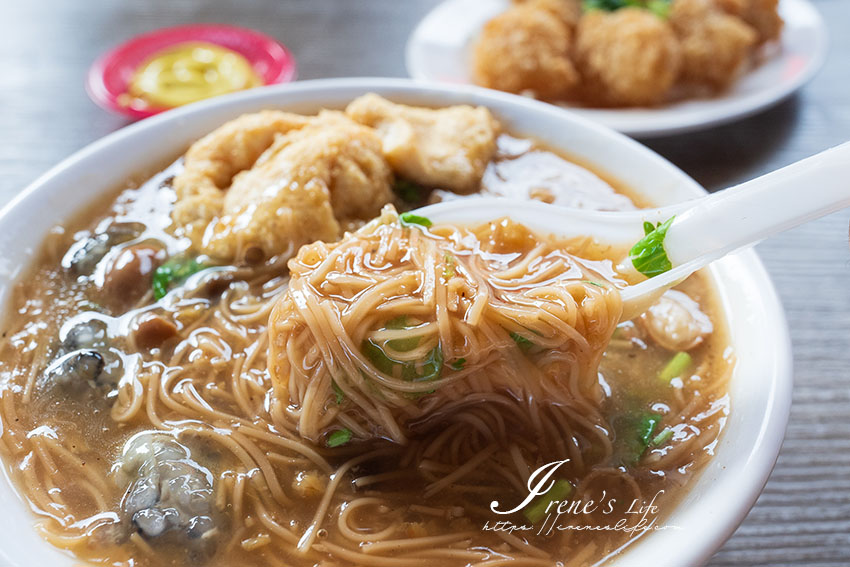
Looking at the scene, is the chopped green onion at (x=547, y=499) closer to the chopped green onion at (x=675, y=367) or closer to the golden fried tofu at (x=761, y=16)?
the chopped green onion at (x=675, y=367)

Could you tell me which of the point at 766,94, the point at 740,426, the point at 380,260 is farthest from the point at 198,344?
the point at 766,94

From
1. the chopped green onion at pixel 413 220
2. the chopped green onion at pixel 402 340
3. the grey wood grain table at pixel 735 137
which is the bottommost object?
the grey wood grain table at pixel 735 137

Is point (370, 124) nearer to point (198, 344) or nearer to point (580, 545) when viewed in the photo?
point (198, 344)

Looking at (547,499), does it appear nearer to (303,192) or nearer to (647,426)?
(647,426)

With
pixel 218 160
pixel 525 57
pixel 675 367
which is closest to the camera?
pixel 675 367

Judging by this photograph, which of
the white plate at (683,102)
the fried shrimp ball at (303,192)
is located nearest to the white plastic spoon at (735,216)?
the fried shrimp ball at (303,192)

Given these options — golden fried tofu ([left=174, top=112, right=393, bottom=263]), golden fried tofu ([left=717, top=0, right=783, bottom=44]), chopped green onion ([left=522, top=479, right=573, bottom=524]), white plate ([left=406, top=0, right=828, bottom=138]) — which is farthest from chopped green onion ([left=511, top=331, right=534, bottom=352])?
golden fried tofu ([left=717, top=0, right=783, bottom=44])

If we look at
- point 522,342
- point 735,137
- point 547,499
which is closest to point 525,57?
point 735,137
